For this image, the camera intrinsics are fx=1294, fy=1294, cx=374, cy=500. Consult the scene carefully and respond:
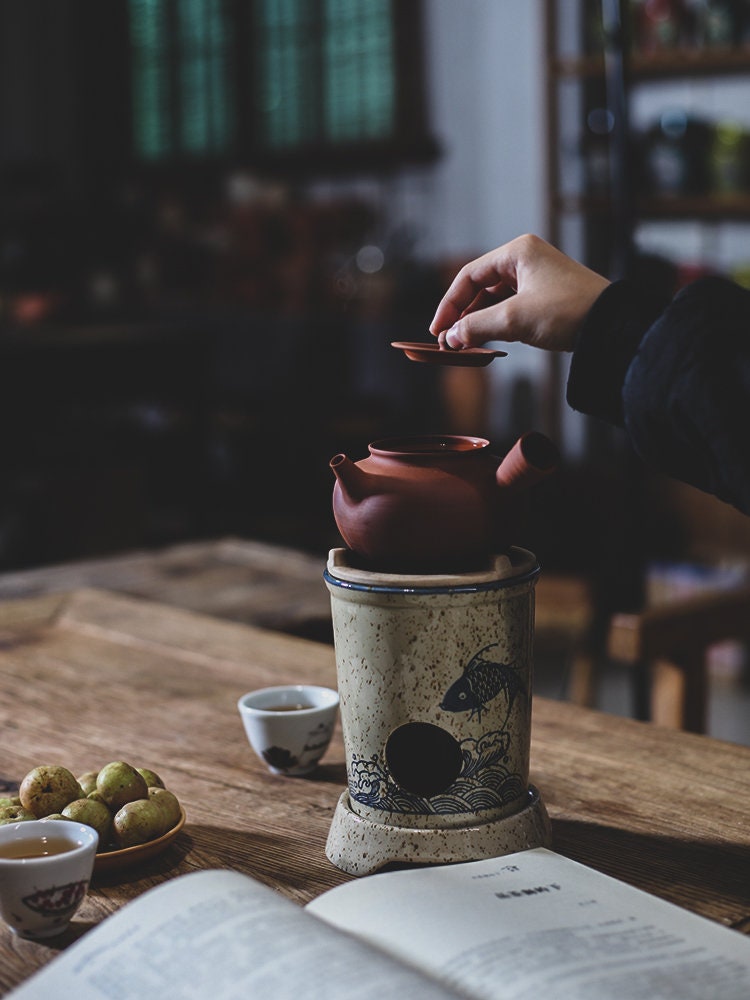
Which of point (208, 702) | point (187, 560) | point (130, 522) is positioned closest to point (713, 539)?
point (130, 522)

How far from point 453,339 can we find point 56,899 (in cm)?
51

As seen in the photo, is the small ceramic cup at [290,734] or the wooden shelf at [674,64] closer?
the small ceramic cup at [290,734]

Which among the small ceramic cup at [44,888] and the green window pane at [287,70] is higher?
the green window pane at [287,70]

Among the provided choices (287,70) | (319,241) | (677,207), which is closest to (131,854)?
(677,207)

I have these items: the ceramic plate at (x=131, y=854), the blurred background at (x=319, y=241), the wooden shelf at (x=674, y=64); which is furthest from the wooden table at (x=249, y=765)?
the wooden shelf at (x=674, y=64)

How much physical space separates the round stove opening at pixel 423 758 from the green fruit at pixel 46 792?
0.26 meters

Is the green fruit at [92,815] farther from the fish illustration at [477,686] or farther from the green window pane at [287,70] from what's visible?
the green window pane at [287,70]

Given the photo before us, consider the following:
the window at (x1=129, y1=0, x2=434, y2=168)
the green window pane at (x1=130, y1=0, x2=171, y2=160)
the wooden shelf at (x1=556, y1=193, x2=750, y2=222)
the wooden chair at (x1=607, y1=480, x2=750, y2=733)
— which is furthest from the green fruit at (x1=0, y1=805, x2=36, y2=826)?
the green window pane at (x1=130, y1=0, x2=171, y2=160)

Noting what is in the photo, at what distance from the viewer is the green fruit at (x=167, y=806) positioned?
1.02 meters

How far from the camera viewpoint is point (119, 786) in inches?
40.4

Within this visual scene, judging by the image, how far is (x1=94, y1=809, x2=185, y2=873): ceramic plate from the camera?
3.18 feet

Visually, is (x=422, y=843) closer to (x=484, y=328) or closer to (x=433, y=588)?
(x=433, y=588)

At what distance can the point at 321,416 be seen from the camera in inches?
192

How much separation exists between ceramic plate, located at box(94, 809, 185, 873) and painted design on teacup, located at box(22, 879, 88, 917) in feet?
0.29
